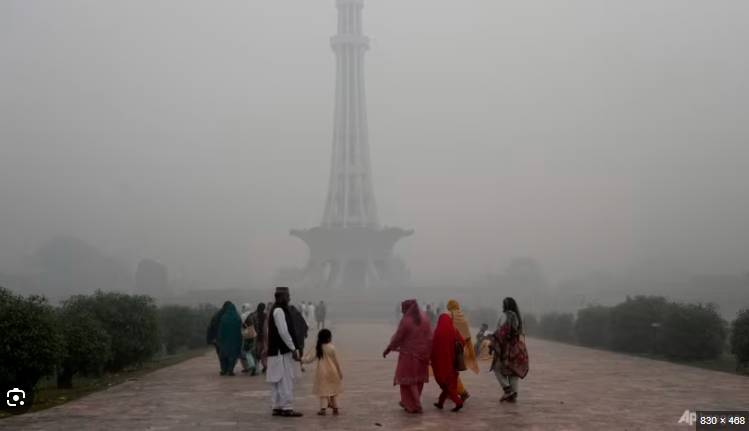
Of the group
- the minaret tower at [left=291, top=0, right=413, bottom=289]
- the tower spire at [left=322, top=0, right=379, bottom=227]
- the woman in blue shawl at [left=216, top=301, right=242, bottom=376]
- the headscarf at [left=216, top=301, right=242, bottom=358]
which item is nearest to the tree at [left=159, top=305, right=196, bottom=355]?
the woman in blue shawl at [left=216, top=301, right=242, bottom=376]

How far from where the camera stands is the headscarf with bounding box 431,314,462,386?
8.70 m

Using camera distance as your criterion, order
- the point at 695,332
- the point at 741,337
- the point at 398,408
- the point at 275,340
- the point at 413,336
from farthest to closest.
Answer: the point at 695,332 < the point at 741,337 < the point at 398,408 < the point at 413,336 < the point at 275,340

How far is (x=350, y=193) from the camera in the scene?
71875mm

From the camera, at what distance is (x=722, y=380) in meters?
11.5

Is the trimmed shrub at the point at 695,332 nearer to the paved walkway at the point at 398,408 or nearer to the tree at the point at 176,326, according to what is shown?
the paved walkway at the point at 398,408

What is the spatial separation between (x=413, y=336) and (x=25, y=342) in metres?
4.87

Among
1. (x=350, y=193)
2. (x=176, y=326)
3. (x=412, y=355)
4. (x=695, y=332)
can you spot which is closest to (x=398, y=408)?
(x=412, y=355)

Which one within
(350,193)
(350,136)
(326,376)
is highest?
(350,136)

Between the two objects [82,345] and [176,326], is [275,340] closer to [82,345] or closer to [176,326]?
[82,345]

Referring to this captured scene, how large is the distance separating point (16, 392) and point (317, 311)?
2036 centimetres

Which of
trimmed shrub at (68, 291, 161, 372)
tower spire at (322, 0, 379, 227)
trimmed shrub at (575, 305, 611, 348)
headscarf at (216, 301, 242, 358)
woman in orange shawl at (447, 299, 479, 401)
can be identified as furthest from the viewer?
tower spire at (322, 0, 379, 227)

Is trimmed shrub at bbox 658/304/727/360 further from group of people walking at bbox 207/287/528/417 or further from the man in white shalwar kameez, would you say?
the man in white shalwar kameez

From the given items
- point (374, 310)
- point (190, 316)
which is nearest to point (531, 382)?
point (190, 316)

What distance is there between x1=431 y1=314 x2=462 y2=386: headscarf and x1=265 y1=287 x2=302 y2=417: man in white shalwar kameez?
5.07 feet
